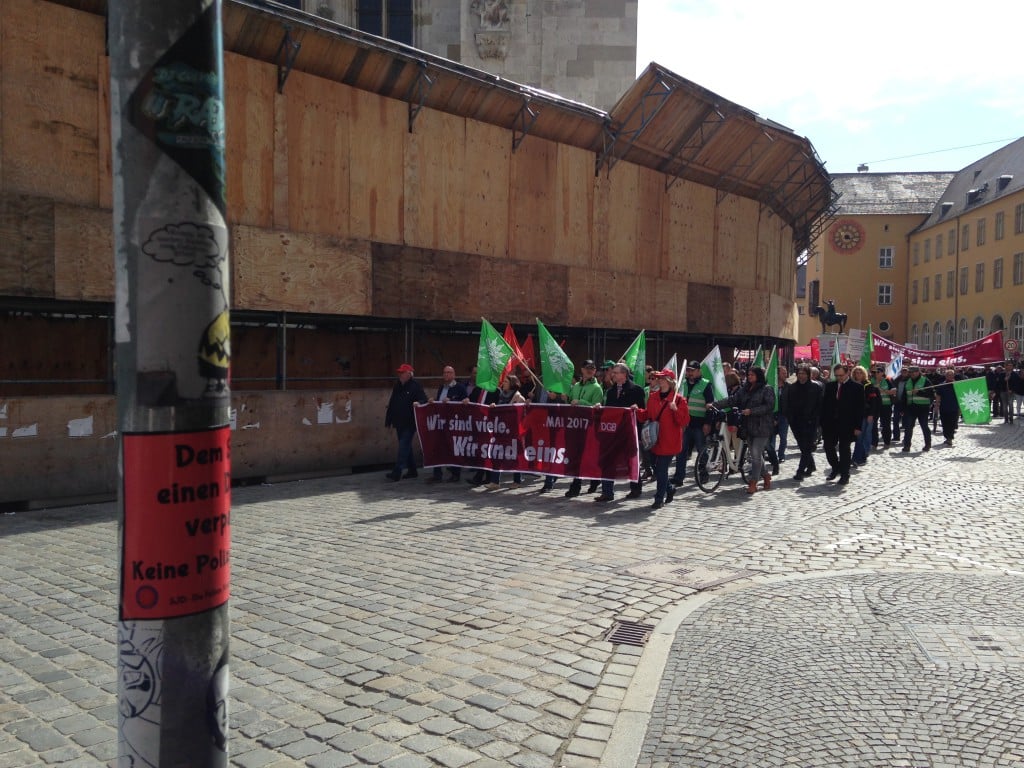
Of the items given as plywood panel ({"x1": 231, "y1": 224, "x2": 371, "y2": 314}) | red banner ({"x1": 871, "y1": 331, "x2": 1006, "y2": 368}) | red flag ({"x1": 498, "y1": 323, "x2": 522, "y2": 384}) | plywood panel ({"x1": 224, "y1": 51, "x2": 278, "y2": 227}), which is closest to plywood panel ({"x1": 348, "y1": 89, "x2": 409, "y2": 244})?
plywood panel ({"x1": 231, "y1": 224, "x2": 371, "y2": 314})

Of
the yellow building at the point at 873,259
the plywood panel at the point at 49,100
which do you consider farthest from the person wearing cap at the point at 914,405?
the yellow building at the point at 873,259

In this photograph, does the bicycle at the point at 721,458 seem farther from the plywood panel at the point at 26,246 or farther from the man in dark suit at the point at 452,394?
the plywood panel at the point at 26,246

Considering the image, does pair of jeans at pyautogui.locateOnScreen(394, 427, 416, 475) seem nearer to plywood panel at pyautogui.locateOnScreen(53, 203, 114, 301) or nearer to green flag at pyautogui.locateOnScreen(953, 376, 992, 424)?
plywood panel at pyautogui.locateOnScreen(53, 203, 114, 301)

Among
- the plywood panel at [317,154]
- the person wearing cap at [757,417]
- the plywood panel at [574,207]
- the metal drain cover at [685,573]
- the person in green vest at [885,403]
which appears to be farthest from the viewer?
the person in green vest at [885,403]

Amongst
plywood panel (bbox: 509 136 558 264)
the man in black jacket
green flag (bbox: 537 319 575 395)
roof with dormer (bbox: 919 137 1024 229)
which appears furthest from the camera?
roof with dormer (bbox: 919 137 1024 229)

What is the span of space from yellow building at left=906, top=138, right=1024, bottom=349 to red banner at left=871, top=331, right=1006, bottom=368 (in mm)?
36302

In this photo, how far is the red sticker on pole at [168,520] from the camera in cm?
230

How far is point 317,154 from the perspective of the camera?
47.7 ft

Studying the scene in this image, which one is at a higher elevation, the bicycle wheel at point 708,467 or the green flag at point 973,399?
the green flag at point 973,399

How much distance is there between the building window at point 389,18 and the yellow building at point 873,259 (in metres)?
55.5

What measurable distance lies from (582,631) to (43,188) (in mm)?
9500

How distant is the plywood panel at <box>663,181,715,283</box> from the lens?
73.8 ft

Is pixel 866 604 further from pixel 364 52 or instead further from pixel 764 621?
pixel 364 52

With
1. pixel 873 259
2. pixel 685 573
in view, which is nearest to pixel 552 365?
pixel 685 573
